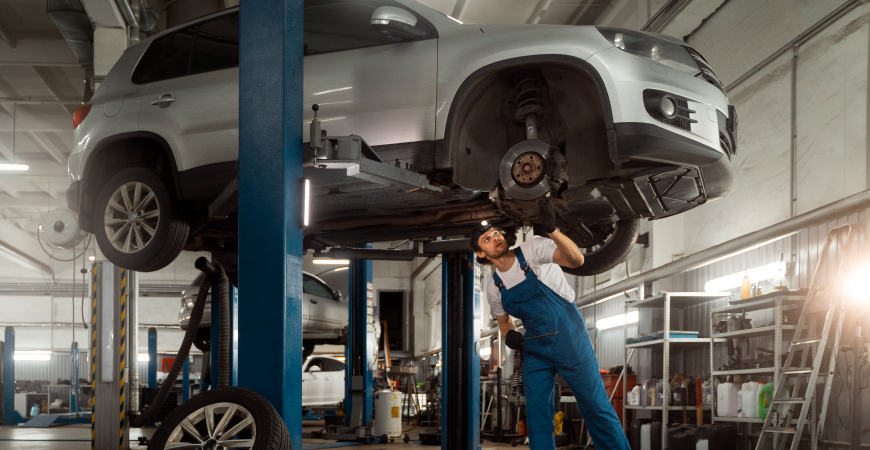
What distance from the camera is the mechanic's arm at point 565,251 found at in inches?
133

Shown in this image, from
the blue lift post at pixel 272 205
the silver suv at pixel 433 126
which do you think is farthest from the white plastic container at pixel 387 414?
the blue lift post at pixel 272 205

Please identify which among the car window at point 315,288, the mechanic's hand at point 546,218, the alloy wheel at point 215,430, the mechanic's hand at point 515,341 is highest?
the mechanic's hand at point 546,218

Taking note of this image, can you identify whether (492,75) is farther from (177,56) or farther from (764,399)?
(764,399)

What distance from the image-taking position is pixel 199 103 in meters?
3.87

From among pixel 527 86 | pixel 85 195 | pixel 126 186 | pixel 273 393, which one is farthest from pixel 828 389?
pixel 85 195

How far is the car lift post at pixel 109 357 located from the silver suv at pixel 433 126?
2.21 meters

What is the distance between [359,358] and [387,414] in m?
0.78

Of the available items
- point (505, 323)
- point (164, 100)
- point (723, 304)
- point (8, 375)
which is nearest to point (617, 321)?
point (723, 304)

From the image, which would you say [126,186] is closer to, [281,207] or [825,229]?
[281,207]

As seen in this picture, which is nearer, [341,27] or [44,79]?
[341,27]

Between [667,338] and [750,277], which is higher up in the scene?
[750,277]

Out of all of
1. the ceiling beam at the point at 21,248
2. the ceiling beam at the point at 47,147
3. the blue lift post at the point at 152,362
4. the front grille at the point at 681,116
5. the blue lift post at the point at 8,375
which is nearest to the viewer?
the front grille at the point at 681,116

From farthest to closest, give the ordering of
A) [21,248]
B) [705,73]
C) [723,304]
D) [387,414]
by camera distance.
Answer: [21,248]
[387,414]
[723,304]
[705,73]

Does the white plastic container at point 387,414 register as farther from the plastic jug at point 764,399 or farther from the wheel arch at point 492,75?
the wheel arch at point 492,75
